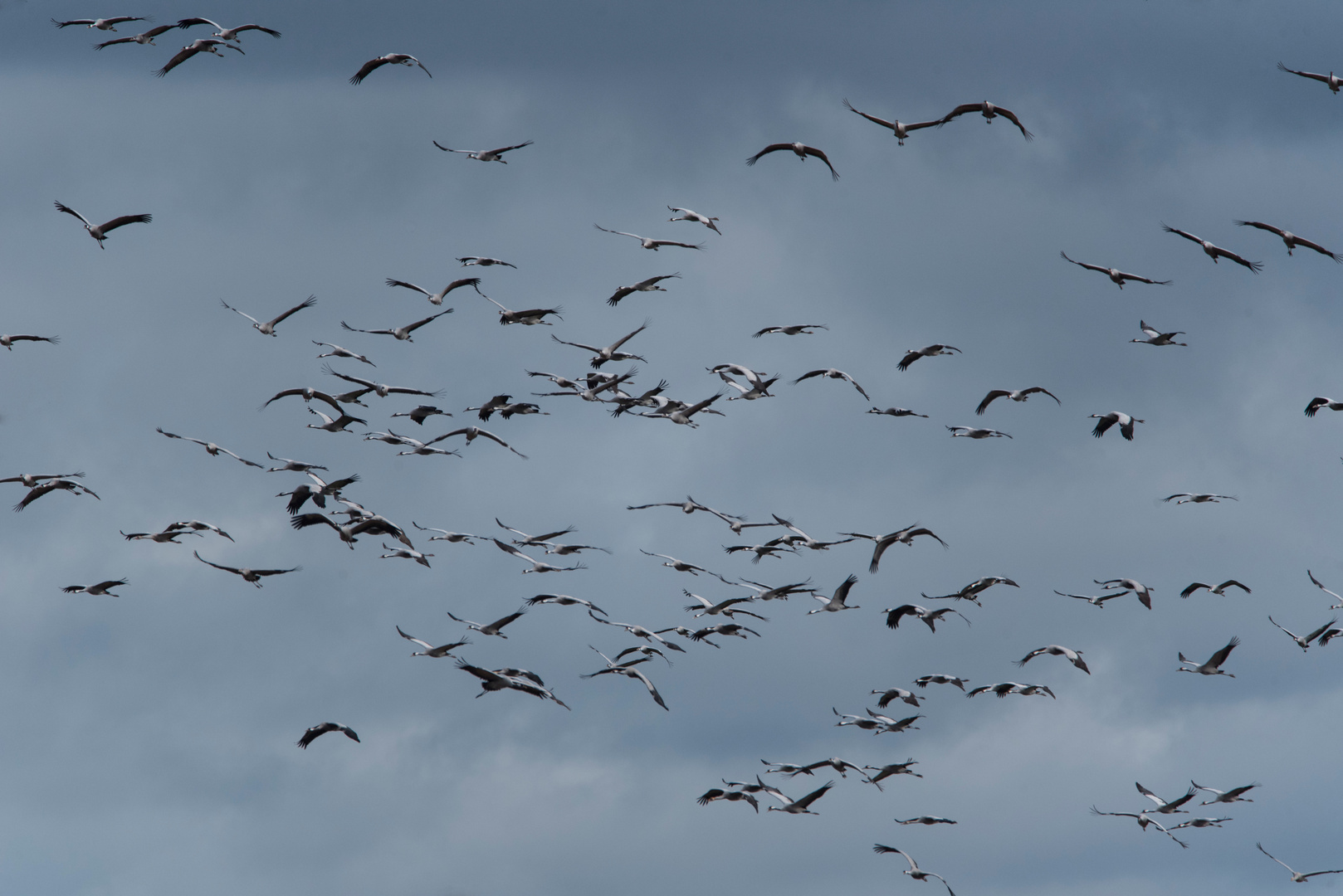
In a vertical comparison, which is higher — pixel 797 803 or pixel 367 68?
pixel 367 68

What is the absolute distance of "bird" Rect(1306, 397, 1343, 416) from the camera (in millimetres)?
65188

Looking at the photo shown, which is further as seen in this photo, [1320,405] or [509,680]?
[1320,405]

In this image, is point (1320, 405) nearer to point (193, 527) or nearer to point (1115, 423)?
point (1115, 423)

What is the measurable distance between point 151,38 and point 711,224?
2081 centimetres

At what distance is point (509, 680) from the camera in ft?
169

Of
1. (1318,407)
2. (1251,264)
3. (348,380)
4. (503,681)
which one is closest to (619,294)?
(348,380)

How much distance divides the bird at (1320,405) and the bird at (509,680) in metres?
32.2

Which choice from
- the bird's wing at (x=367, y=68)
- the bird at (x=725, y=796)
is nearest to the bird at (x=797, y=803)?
the bird at (x=725, y=796)

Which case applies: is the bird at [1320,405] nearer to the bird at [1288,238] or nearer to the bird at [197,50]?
the bird at [1288,238]

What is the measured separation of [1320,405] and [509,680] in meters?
35.0

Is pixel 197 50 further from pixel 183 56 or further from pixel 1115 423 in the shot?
pixel 1115 423

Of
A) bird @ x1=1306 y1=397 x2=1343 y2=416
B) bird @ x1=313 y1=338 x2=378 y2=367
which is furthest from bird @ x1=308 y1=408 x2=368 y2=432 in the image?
bird @ x1=1306 y1=397 x2=1343 y2=416

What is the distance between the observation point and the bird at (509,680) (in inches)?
2012

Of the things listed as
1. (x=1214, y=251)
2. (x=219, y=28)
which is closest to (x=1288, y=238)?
(x=1214, y=251)
